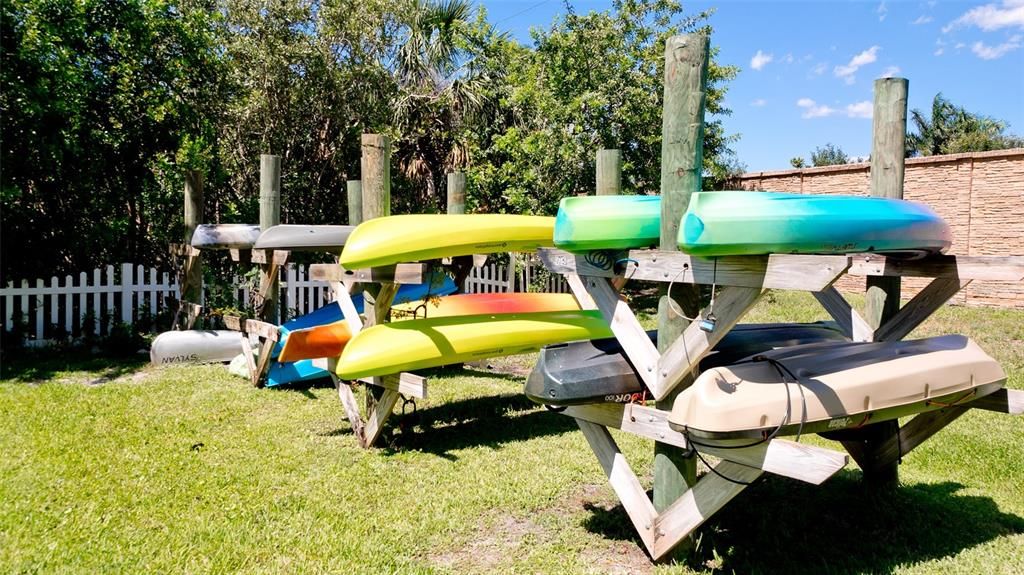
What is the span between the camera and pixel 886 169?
4305 mm

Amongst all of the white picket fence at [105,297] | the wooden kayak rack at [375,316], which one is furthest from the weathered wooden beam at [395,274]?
the white picket fence at [105,297]

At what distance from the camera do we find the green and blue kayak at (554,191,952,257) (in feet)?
9.09

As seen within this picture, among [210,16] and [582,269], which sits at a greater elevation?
[210,16]

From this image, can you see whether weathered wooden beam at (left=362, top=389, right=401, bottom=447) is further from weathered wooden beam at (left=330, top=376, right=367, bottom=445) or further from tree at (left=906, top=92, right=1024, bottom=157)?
tree at (left=906, top=92, right=1024, bottom=157)

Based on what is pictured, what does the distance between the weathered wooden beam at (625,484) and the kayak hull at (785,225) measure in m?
1.21

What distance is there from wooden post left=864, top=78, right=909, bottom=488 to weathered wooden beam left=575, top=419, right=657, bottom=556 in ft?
5.68

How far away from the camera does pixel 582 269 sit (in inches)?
140

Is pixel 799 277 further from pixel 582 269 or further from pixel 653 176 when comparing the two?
pixel 653 176

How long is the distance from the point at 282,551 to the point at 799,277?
2820 mm

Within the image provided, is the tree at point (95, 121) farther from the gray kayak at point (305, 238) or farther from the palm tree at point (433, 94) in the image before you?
the palm tree at point (433, 94)

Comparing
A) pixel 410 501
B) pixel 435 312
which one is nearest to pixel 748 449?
pixel 410 501

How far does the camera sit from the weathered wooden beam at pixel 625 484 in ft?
11.0

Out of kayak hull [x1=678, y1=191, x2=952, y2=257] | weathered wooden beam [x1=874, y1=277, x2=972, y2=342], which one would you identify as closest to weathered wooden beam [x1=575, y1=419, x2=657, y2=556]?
kayak hull [x1=678, y1=191, x2=952, y2=257]

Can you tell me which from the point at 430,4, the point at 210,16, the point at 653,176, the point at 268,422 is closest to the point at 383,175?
the point at 268,422
